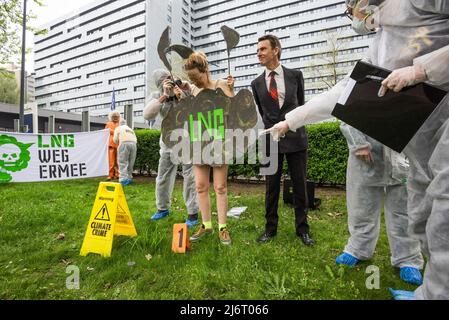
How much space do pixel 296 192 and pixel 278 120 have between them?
904 millimetres

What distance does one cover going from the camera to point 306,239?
10.5ft

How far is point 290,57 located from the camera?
6850cm

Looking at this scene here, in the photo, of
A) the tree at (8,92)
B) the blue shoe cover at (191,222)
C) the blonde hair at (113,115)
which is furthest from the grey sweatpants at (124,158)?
the tree at (8,92)

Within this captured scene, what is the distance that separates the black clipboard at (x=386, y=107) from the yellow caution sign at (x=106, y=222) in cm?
256

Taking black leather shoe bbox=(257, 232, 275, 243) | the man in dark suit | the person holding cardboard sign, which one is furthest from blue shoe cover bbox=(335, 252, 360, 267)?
the person holding cardboard sign

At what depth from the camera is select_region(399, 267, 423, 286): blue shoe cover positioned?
2.25m

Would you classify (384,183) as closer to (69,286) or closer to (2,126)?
(69,286)

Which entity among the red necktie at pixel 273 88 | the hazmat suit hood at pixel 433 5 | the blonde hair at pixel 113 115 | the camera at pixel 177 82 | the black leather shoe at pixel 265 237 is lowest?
the black leather shoe at pixel 265 237

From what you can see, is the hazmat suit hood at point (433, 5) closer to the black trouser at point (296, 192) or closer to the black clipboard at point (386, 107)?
the black clipboard at point (386, 107)

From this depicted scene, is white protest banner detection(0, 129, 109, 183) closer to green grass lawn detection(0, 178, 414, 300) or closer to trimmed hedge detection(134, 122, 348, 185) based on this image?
green grass lawn detection(0, 178, 414, 300)

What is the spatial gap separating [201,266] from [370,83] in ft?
6.60

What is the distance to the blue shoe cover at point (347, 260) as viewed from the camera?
8.53 feet

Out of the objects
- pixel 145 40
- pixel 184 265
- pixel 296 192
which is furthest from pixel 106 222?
pixel 145 40

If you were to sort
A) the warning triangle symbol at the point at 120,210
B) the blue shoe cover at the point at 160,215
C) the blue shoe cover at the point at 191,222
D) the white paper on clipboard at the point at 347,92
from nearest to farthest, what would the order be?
the white paper on clipboard at the point at 347,92, the warning triangle symbol at the point at 120,210, the blue shoe cover at the point at 191,222, the blue shoe cover at the point at 160,215
